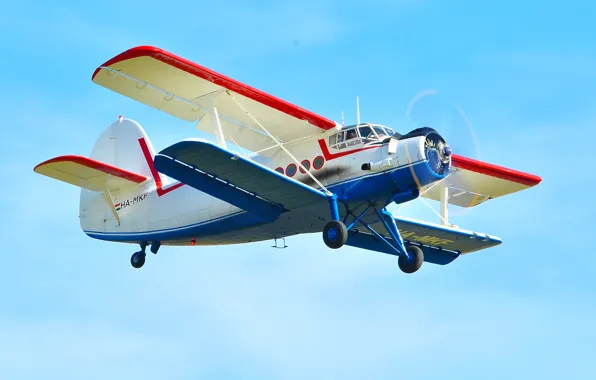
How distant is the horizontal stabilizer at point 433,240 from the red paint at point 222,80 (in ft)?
10.8

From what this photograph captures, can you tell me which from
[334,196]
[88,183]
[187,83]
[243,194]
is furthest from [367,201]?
[88,183]

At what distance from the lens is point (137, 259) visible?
85.0 ft

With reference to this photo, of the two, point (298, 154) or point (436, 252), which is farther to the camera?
point (436, 252)

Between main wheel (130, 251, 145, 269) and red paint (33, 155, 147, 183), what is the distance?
5.88 feet

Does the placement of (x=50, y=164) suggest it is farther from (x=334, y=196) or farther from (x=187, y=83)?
(x=334, y=196)

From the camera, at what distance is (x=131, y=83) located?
22.8 metres

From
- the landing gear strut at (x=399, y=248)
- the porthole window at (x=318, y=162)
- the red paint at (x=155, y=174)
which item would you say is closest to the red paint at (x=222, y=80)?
the porthole window at (x=318, y=162)

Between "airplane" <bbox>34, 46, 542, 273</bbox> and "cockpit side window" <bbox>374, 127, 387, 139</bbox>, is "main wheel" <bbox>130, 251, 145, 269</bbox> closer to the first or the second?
"airplane" <bbox>34, 46, 542, 273</bbox>

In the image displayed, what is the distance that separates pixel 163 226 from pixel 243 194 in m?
3.44

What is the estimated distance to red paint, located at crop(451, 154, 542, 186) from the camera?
86.6 feet

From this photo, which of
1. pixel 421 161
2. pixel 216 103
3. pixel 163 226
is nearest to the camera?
pixel 421 161

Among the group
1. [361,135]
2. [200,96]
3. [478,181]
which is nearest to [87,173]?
[200,96]

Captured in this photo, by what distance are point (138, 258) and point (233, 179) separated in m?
4.74

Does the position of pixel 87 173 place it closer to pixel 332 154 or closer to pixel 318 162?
pixel 318 162
